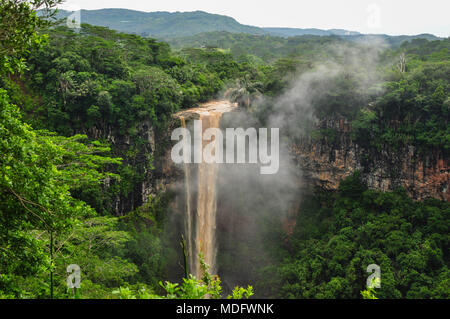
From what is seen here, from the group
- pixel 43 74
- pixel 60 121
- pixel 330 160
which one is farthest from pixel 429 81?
pixel 43 74

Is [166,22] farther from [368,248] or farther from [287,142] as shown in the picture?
[368,248]

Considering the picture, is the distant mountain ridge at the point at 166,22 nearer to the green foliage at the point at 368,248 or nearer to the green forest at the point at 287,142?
the green forest at the point at 287,142

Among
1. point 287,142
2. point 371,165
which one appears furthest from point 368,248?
point 287,142

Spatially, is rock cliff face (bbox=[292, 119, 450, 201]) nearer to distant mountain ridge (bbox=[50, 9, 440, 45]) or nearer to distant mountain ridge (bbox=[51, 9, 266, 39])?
distant mountain ridge (bbox=[50, 9, 440, 45])

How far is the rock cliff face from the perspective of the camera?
49.2 feet

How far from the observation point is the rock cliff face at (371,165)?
1501cm

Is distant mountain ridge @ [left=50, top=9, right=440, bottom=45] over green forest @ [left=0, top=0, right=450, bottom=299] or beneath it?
over

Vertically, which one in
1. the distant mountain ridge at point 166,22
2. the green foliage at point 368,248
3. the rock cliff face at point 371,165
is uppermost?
the distant mountain ridge at point 166,22

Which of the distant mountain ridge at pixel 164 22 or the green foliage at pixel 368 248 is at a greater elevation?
the distant mountain ridge at pixel 164 22

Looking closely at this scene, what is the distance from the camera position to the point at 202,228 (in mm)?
17250

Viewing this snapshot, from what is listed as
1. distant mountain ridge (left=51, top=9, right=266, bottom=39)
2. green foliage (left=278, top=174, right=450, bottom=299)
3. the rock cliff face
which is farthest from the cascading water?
distant mountain ridge (left=51, top=9, right=266, bottom=39)

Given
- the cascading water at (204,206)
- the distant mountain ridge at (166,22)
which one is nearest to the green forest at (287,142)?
the cascading water at (204,206)

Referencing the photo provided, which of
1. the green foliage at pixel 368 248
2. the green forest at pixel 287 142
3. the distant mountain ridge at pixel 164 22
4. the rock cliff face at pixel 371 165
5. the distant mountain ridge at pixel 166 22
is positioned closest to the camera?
the green foliage at pixel 368 248
